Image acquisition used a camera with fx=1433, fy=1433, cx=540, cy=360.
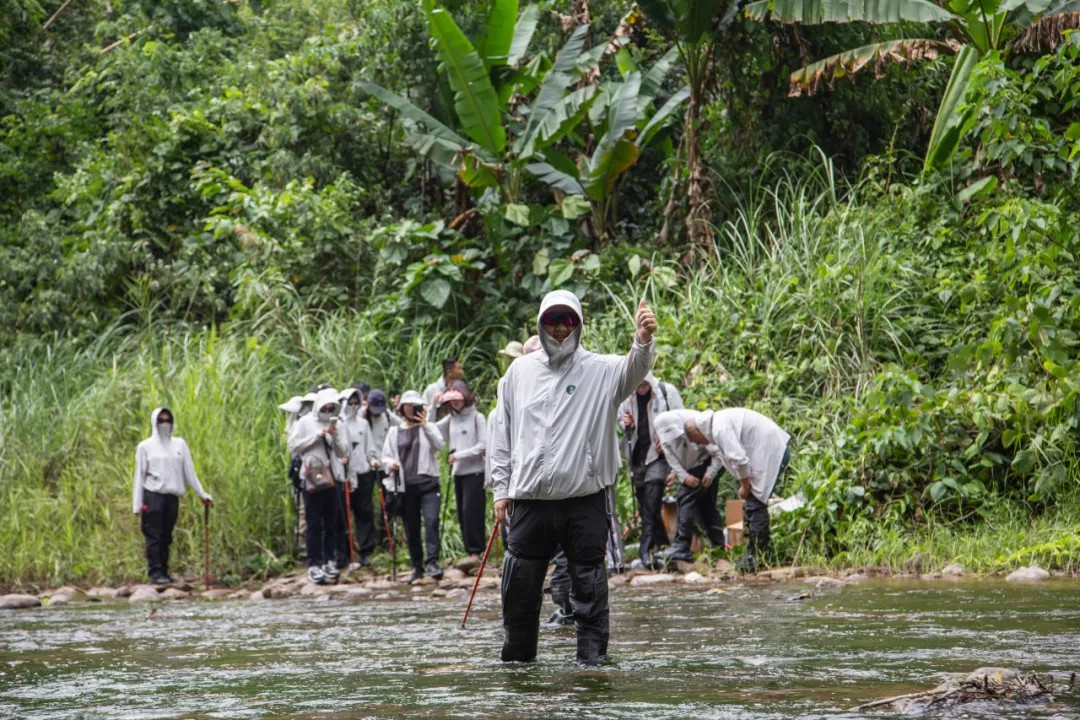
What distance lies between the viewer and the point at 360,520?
58.6ft

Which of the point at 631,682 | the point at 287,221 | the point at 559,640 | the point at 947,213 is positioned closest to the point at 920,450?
the point at 947,213

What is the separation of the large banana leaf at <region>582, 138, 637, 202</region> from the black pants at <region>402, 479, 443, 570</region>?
6.16 meters

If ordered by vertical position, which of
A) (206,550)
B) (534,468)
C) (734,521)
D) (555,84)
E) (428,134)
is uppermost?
(555,84)

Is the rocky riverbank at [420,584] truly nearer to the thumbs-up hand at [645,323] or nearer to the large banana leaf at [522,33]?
the thumbs-up hand at [645,323]

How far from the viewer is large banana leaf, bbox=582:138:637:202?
19.5 meters

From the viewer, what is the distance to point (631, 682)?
6.98 metres

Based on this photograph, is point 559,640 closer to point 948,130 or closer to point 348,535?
point 348,535

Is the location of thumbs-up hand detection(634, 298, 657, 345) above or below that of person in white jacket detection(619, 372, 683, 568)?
above

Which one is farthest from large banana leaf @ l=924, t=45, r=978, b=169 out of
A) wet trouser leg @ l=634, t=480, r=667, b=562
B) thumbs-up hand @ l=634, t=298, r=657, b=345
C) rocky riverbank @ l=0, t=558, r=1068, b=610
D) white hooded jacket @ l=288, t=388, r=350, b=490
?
thumbs-up hand @ l=634, t=298, r=657, b=345

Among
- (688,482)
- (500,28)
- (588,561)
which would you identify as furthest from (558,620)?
(500,28)

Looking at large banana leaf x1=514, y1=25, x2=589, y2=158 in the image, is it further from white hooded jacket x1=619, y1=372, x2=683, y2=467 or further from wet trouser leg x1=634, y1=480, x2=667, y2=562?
wet trouser leg x1=634, y1=480, x2=667, y2=562

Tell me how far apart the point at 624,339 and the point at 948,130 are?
15.1 ft

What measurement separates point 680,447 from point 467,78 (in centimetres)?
773

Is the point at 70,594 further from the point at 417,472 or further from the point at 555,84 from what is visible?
the point at 555,84
